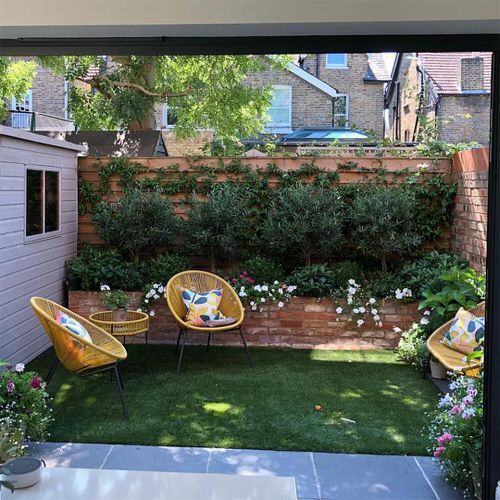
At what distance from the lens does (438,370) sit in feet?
17.0

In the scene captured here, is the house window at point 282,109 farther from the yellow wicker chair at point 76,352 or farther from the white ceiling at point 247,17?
the white ceiling at point 247,17

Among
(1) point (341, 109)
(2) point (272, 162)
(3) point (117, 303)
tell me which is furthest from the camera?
(1) point (341, 109)

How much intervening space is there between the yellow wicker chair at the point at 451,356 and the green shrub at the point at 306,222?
1.83 metres

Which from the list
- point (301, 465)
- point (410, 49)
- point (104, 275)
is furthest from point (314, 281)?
point (410, 49)

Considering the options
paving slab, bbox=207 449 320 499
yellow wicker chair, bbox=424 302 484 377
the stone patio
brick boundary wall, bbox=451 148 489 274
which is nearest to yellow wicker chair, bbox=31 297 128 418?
the stone patio

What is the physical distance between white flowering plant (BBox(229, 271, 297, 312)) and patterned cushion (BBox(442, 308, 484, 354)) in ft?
5.96

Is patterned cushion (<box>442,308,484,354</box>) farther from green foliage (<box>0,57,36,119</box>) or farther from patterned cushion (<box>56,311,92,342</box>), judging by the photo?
green foliage (<box>0,57,36,119</box>)

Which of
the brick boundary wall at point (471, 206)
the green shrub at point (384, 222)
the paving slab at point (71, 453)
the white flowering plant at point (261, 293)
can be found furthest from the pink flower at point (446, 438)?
the green shrub at point (384, 222)

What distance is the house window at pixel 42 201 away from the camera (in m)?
5.71

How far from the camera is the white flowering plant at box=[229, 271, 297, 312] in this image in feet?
20.5

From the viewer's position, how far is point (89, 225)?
721 cm

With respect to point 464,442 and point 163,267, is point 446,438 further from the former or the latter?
point 163,267

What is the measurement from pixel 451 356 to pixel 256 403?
1523 millimetres

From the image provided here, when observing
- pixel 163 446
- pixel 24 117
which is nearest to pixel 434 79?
pixel 24 117
